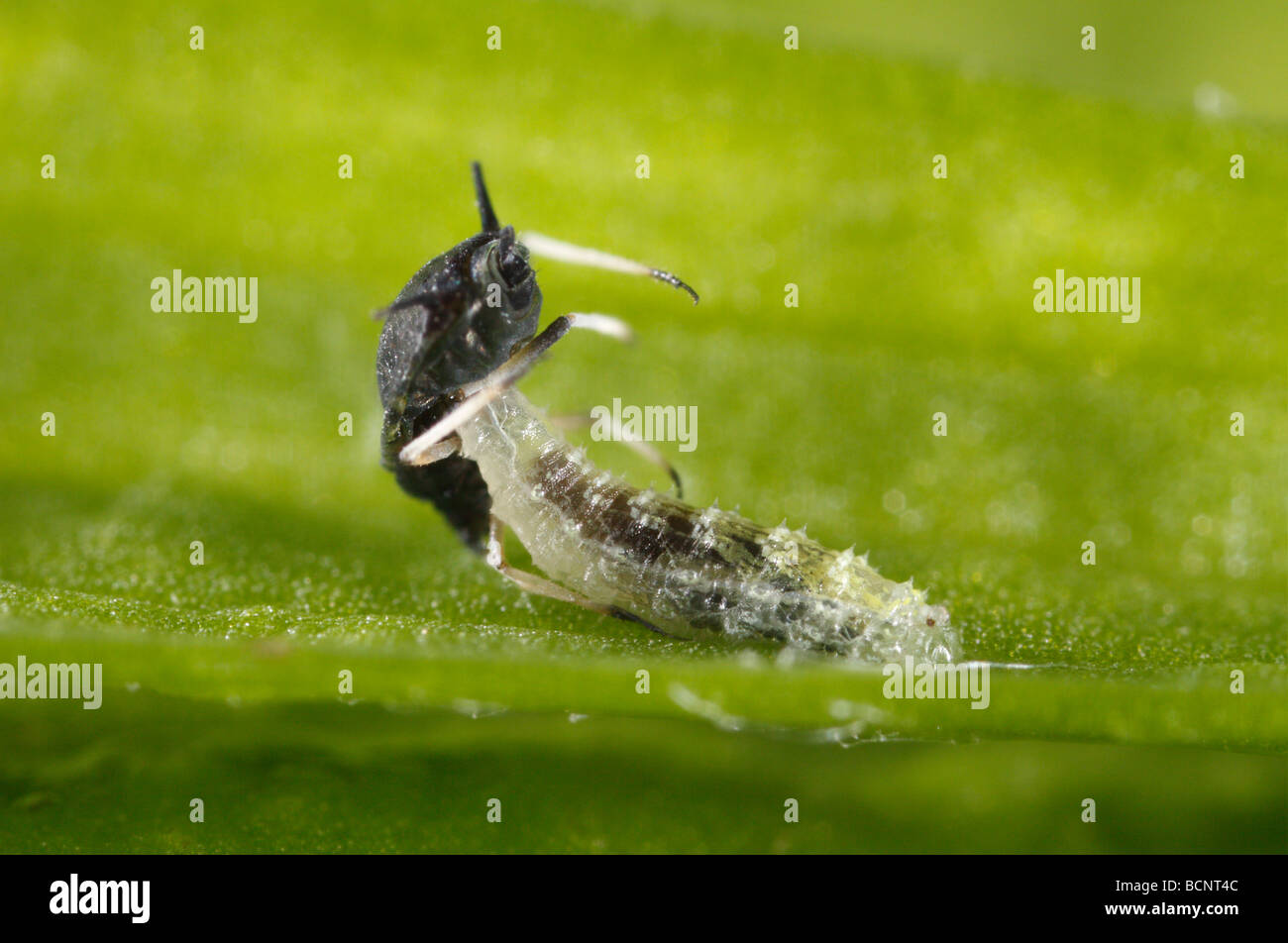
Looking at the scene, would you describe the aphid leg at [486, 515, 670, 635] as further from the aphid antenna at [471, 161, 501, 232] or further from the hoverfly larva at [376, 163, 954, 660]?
the aphid antenna at [471, 161, 501, 232]

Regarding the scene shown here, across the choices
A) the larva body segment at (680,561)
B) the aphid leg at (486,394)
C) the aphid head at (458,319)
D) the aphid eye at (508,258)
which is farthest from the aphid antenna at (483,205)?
the larva body segment at (680,561)

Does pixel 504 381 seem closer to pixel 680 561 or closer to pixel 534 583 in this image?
pixel 534 583

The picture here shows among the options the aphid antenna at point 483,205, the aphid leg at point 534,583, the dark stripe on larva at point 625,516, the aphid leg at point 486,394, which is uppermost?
the aphid antenna at point 483,205

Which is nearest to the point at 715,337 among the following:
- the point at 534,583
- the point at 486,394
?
the point at 486,394

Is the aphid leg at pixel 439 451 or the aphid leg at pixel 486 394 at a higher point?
the aphid leg at pixel 486 394

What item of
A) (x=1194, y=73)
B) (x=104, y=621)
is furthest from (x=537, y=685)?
(x=1194, y=73)

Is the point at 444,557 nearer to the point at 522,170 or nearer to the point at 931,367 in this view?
the point at 522,170

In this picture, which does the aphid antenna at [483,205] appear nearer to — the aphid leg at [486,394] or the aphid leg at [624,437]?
the aphid leg at [486,394]
